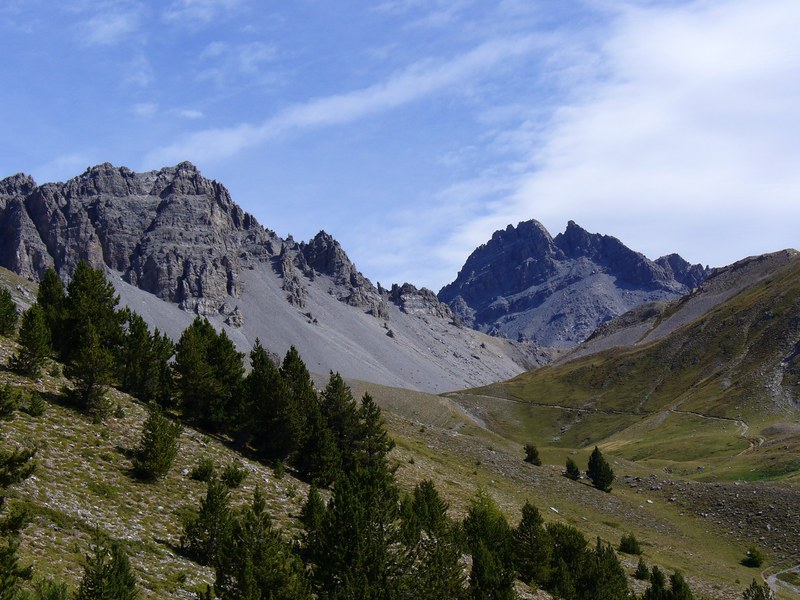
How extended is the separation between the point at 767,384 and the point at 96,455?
171m

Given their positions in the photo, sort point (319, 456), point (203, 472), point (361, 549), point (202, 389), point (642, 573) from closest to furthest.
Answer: point (361, 549) < point (203, 472) < point (319, 456) < point (202, 389) < point (642, 573)

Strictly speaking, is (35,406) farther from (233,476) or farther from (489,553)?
(489,553)

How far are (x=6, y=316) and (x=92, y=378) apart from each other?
16.0 m

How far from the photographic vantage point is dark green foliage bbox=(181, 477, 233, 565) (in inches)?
1117

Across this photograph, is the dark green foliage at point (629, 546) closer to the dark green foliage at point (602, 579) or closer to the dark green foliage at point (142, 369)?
the dark green foliage at point (602, 579)

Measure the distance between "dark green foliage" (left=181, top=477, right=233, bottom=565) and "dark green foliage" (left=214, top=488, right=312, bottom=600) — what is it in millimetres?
3571

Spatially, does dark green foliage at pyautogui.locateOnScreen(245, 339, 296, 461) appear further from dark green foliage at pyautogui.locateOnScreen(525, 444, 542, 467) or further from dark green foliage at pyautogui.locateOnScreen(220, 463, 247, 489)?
dark green foliage at pyautogui.locateOnScreen(525, 444, 542, 467)

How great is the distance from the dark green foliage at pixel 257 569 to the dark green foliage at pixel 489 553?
431 inches

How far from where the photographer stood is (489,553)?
33.7 meters

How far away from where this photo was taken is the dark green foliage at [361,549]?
→ 2480 centimetres

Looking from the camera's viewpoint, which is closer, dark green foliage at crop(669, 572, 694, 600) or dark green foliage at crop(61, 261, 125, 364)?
dark green foliage at crop(669, 572, 694, 600)

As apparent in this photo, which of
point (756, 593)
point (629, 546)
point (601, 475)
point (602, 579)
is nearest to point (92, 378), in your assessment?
point (602, 579)

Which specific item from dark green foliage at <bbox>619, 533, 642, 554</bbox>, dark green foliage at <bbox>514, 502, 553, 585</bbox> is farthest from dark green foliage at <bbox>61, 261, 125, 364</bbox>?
dark green foliage at <bbox>619, 533, 642, 554</bbox>

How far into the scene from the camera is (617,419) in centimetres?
19762
